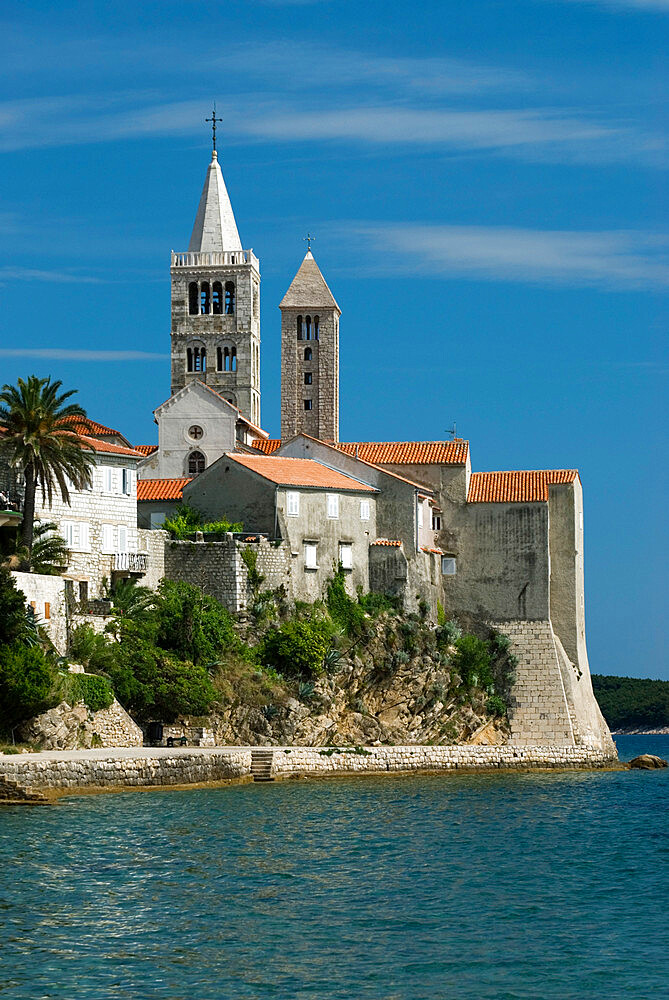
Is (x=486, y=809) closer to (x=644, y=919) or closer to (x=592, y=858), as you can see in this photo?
(x=592, y=858)

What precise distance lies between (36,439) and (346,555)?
1601 centimetres

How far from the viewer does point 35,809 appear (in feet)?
116

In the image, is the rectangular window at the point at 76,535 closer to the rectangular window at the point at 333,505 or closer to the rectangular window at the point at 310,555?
the rectangular window at the point at 310,555

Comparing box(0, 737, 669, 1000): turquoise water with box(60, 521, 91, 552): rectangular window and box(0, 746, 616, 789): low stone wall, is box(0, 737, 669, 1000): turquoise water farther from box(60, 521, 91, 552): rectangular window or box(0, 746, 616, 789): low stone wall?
box(60, 521, 91, 552): rectangular window

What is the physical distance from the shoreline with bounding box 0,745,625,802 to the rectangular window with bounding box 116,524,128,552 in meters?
9.06

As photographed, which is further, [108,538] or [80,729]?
[108,538]

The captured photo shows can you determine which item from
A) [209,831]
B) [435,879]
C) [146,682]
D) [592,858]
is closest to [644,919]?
[435,879]

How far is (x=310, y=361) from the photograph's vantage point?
7594cm

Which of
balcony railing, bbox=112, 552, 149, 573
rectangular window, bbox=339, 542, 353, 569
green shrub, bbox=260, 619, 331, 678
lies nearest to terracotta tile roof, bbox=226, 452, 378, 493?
rectangular window, bbox=339, 542, 353, 569

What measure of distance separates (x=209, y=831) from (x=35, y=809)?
4767 mm

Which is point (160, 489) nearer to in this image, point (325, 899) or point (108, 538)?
point (108, 538)

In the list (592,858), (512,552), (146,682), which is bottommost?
(592,858)

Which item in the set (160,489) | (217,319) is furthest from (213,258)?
(160,489)

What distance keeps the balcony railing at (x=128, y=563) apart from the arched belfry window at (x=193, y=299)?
3378 cm
